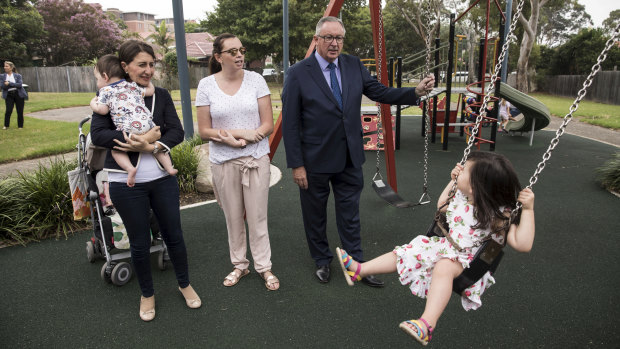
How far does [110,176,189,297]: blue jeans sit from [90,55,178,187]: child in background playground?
3.8 inches

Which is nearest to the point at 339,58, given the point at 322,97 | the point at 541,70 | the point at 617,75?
the point at 322,97

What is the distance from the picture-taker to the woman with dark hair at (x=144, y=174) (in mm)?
2500

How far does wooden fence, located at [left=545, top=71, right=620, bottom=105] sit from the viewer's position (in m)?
20.8

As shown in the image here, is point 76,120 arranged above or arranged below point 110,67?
below

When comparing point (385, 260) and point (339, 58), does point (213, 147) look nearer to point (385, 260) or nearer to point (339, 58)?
point (339, 58)

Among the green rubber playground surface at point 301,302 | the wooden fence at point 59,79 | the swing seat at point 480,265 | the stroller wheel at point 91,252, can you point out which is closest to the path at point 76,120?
the stroller wheel at point 91,252

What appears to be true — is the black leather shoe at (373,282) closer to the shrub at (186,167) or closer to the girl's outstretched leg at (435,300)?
the girl's outstretched leg at (435,300)

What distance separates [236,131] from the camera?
9.59ft

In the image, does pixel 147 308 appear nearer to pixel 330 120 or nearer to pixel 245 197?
pixel 245 197

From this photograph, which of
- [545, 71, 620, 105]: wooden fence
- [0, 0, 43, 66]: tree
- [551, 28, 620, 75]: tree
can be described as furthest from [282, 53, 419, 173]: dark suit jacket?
[0, 0, 43, 66]: tree

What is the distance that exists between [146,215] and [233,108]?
3.07ft

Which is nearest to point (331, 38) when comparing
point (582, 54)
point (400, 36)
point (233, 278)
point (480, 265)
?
point (480, 265)

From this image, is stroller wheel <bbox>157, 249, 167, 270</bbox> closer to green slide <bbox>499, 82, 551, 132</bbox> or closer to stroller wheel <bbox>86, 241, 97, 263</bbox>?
stroller wheel <bbox>86, 241, 97, 263</bbox>

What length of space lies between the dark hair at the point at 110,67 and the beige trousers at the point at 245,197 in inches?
35.5
